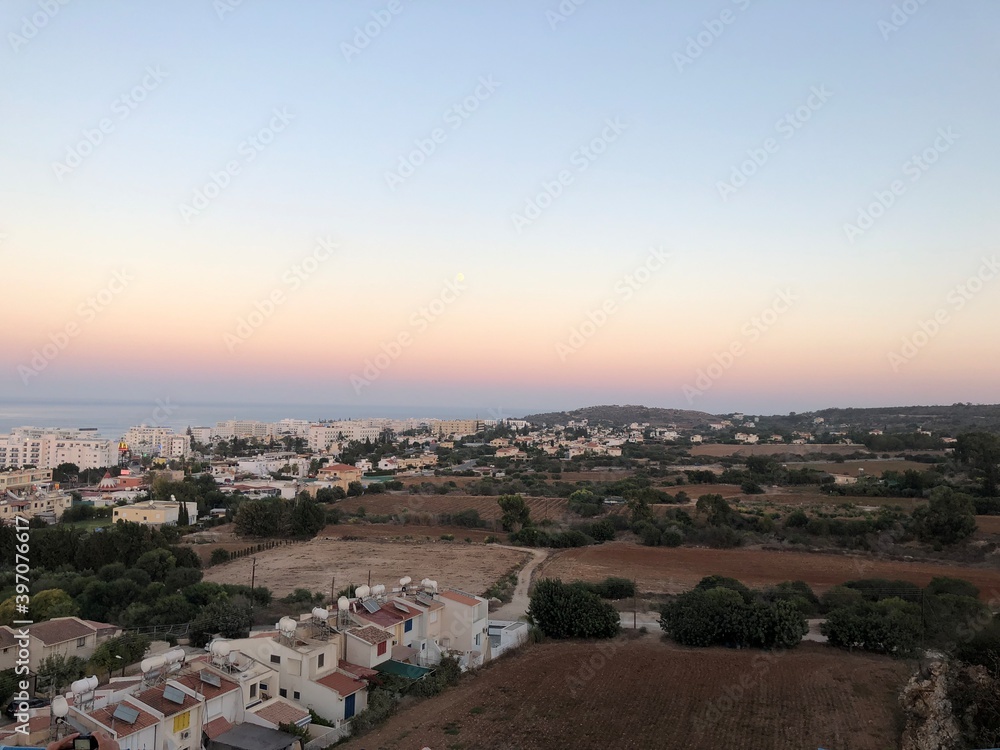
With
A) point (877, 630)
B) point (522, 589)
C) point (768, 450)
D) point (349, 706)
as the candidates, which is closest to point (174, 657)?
point (349, 706)

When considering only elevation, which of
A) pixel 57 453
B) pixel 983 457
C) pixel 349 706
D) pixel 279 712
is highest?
pixel 983 457

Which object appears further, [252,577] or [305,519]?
[305,519]

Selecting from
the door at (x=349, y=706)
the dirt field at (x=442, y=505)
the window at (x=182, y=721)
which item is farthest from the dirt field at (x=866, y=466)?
the window at (x=182, y=721)

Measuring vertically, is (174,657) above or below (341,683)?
above

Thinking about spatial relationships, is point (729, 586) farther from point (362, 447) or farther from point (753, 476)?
point (362, 447)

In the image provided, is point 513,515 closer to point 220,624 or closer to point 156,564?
point 156,564

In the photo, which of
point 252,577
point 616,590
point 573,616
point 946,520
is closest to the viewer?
point 573,616

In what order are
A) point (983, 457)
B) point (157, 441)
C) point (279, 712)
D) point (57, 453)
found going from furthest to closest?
point (157, 441) → point (57, 453) → point (983, 457) → point (279, 712)

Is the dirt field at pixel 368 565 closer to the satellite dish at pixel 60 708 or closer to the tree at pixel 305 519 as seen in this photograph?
the tree at pixel 305 519
